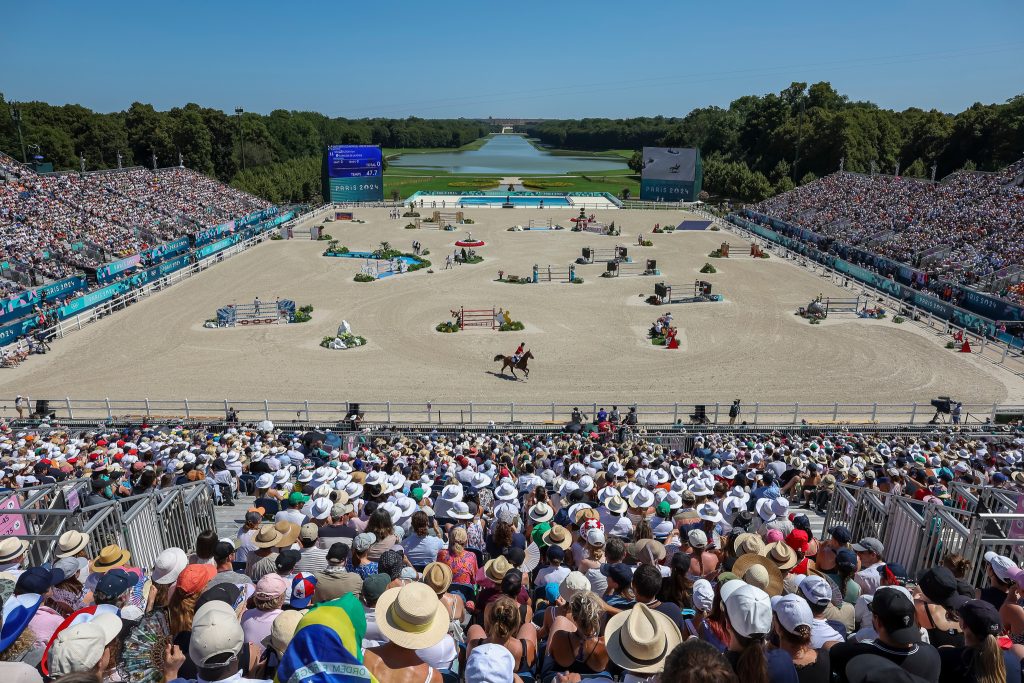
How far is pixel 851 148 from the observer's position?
292 feet

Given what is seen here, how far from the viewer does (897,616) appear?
4.52m

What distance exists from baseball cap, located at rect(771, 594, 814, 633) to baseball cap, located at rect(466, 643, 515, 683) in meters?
2.04

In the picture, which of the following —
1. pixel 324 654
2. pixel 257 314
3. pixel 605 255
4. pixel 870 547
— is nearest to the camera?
pixel 324 654

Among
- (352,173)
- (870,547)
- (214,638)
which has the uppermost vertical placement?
(352,173)

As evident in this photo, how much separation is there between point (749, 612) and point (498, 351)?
25511 mm

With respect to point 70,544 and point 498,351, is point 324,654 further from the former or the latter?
point 498,351

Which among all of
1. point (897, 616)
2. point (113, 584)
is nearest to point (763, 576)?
point (897, 616)

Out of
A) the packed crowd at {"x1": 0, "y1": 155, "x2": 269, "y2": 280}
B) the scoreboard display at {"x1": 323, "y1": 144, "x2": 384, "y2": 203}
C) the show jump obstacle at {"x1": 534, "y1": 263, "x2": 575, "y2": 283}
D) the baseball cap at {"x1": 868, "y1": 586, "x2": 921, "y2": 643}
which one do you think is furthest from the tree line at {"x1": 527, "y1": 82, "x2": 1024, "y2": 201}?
the baseball cap at {"x1": 868, "y1": 586, "x2": 921, "y2": 643}

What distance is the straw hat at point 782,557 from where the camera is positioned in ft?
22.7

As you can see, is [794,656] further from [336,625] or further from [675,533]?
[675,533]

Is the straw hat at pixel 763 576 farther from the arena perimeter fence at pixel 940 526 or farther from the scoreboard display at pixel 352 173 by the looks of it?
the scoreboard display at pixel 352 173

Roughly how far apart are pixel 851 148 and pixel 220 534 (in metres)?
98.1

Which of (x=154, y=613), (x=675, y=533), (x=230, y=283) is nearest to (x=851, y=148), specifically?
(x=230, y=283)

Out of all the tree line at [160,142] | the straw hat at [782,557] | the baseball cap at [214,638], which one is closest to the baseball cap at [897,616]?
the straw hat at [782,557]
